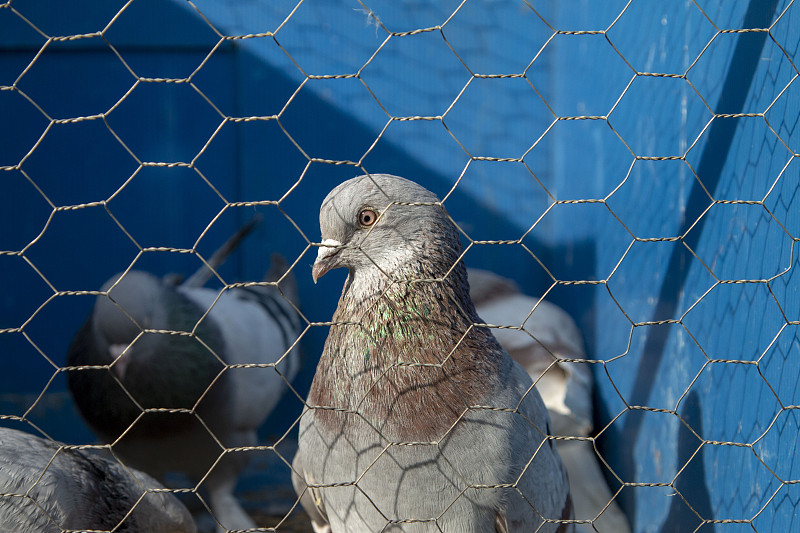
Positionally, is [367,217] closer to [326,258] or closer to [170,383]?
[326,258]

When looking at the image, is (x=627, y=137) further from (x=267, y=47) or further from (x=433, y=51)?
(x=267, y=47)

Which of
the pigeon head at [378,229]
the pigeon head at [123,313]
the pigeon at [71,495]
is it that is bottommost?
the pigeon head at [123,313]

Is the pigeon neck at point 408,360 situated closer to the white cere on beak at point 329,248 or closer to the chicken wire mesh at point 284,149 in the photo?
the white cere on beak at point 329,248

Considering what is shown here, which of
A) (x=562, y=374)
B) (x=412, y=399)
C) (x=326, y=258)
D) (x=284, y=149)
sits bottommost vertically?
(x=562, y=374)

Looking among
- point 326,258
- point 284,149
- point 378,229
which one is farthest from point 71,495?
point 284,149

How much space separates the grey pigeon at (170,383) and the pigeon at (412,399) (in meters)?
0.86

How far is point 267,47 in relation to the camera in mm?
2869

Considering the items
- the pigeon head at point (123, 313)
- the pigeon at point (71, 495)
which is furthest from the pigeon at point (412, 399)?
the pigeon head at point (123, 313)

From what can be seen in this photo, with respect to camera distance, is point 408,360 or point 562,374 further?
point 562,374

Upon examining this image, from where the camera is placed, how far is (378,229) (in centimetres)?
154

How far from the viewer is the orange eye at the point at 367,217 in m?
1.55

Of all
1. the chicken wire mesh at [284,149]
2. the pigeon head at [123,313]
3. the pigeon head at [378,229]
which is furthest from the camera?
the chicken wire mesh at [284,149]

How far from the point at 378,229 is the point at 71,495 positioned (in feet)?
2.64

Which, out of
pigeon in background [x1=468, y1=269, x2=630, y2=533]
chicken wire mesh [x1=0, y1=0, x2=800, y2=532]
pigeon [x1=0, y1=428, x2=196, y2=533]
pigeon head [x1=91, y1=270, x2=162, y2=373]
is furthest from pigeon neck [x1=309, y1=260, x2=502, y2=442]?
pigeon head [x1=91, y1=270, x2=162, y2=373]
